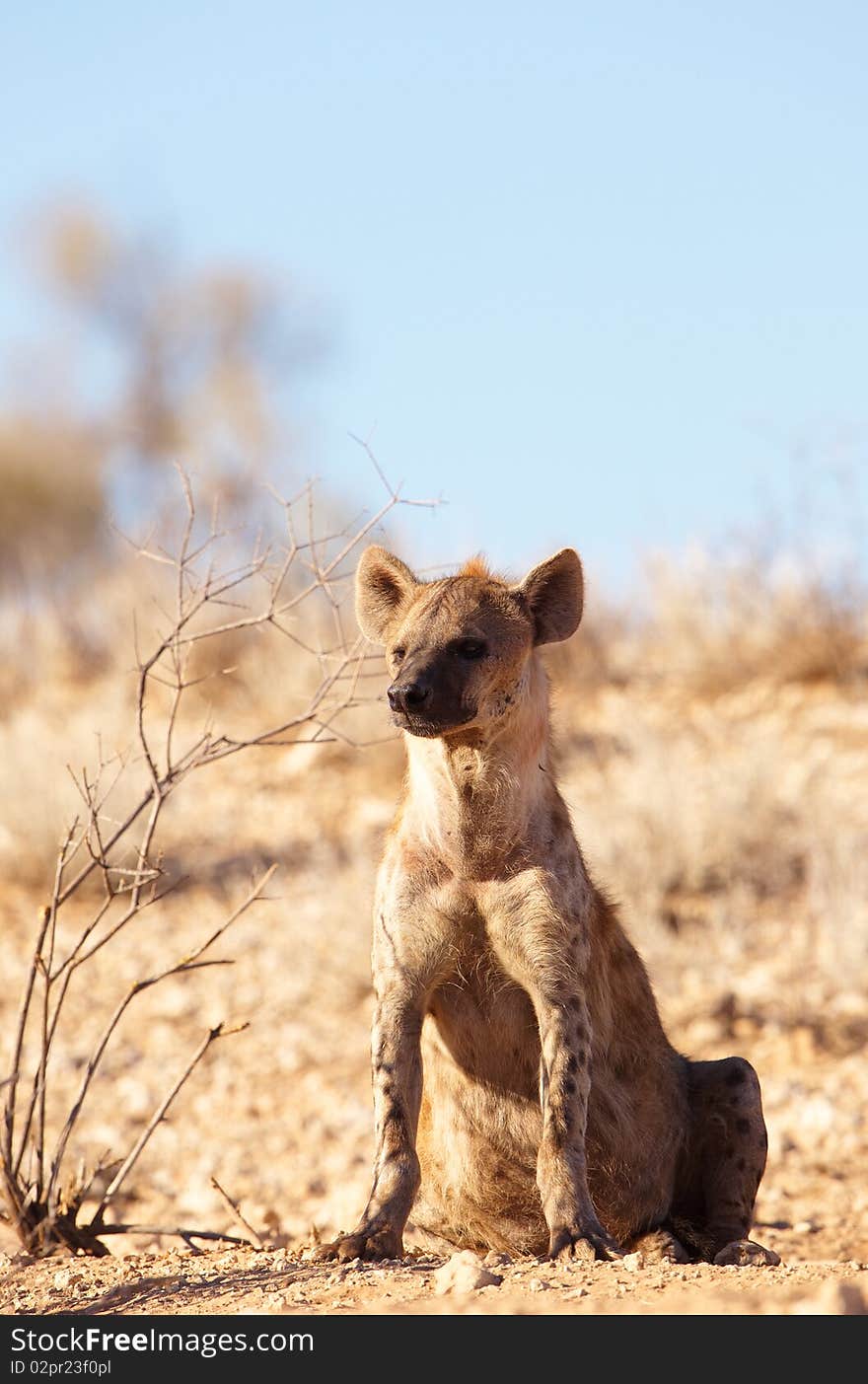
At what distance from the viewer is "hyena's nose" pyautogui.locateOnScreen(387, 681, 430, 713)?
4547mm

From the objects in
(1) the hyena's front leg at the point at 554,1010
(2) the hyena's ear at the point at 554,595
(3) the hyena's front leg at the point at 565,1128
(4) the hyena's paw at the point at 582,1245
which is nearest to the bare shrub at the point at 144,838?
(2) the hyena's ear at the point at 554,595

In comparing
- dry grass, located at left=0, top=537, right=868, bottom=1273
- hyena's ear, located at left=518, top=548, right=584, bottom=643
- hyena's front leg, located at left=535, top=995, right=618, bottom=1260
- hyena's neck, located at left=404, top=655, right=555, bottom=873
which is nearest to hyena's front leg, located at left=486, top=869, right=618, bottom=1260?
hyena's front leg, located at left=535, top=995, right=618, bottom=1260

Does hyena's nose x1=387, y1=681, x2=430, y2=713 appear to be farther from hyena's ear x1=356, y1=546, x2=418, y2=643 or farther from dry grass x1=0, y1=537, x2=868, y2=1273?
dry grass x1=0, y1=537, x2=868, y2=1273

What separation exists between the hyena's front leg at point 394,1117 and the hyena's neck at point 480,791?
0.46 meters

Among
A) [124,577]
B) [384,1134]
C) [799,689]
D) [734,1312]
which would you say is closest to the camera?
[734,1312]

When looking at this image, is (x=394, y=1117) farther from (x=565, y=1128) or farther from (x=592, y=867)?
(x=592, y=867)

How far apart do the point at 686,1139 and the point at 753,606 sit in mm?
7771

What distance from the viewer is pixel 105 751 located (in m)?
12.5

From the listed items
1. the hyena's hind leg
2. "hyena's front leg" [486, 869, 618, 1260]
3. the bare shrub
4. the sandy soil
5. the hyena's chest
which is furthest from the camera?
the hyena's hind leg

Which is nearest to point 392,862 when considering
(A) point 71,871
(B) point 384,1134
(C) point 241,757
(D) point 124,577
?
(B) point 384,1134

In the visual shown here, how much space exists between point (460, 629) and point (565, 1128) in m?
1.42

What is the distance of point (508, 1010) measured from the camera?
4.86 metres

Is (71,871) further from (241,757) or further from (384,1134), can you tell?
(384,1134)

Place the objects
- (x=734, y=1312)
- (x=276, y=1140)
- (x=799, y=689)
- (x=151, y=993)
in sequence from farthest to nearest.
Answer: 1. (x=799, y=689)
2. (x=151, y=993)
3. (x=276, y=1140)
4. (x=734, y=1312)
